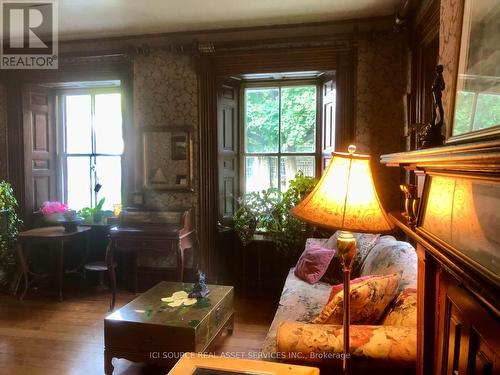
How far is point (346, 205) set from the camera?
58.4 inches

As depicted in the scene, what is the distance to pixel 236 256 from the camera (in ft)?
15.1

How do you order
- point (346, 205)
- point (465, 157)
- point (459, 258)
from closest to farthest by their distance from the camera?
point (465, 157), point (459, 258), point (346, 205)

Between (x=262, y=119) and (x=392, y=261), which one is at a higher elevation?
(x=262, y=119)

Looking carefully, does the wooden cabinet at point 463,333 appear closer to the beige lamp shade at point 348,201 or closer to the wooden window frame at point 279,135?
the beige lamp shade at point 348,201

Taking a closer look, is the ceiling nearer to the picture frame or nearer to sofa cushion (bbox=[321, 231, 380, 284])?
the picture frame

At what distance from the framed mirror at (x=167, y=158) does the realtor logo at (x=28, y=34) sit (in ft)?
4.83

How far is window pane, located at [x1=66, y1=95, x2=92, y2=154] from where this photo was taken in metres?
5.16

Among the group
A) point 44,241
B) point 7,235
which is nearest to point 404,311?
point 44,241

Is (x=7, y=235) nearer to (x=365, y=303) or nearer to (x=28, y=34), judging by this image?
(x=28, y=34)

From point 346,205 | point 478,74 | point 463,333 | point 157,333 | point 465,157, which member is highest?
point 478,74

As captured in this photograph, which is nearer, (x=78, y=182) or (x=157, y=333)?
(x=157, y=333)

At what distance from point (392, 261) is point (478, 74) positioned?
1.61 meters

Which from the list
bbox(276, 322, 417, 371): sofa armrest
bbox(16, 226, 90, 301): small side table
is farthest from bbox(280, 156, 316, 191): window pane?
bbox(276, 322, 417, 371): sofa armrest

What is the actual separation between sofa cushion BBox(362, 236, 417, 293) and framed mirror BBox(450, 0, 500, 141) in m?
1.10
